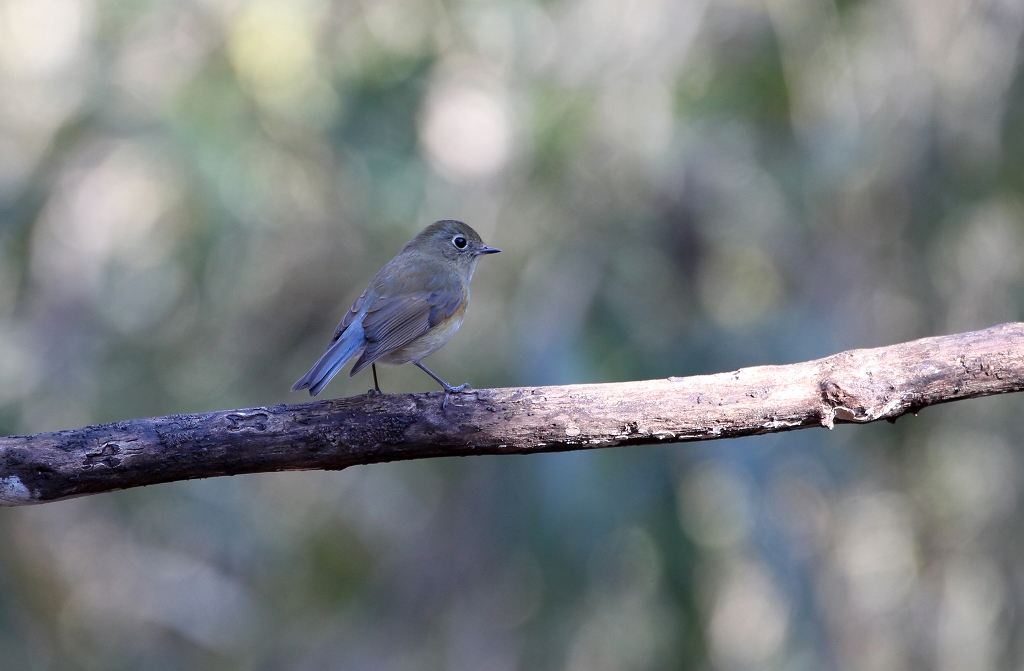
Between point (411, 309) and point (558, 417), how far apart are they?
128 cm

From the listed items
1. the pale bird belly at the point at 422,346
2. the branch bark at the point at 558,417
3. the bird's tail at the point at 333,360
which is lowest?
the branch bark at the point at 558,417

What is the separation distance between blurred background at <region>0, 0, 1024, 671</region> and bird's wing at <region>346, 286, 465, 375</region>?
4.73 feet

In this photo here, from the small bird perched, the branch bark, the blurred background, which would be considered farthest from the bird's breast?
A: the blurred background

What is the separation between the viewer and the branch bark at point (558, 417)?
2.30 metres

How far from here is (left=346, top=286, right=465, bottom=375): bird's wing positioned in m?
3.29

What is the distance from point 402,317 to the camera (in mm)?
3469

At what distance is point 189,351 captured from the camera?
636 centimetres

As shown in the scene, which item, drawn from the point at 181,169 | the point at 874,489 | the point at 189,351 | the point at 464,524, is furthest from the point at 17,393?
the point at 874,489

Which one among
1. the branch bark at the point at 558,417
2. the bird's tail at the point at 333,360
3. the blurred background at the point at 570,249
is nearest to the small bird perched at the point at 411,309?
the bird's tail at the point at 333,360

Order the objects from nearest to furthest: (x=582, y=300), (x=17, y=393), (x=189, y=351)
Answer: (x=582, y=300) → (x=17, y=393) → (x=189, y=351)

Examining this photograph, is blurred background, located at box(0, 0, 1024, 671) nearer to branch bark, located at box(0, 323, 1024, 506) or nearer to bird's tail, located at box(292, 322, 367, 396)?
bird's tail, located at box(292, 322, 367, 396)

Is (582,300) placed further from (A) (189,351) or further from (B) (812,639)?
(A) (189,351)

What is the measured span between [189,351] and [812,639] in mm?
Result: 4521

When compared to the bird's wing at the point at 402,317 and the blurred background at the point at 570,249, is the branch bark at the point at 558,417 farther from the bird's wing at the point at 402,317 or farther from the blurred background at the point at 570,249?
the blurred background at the point at 570,249
